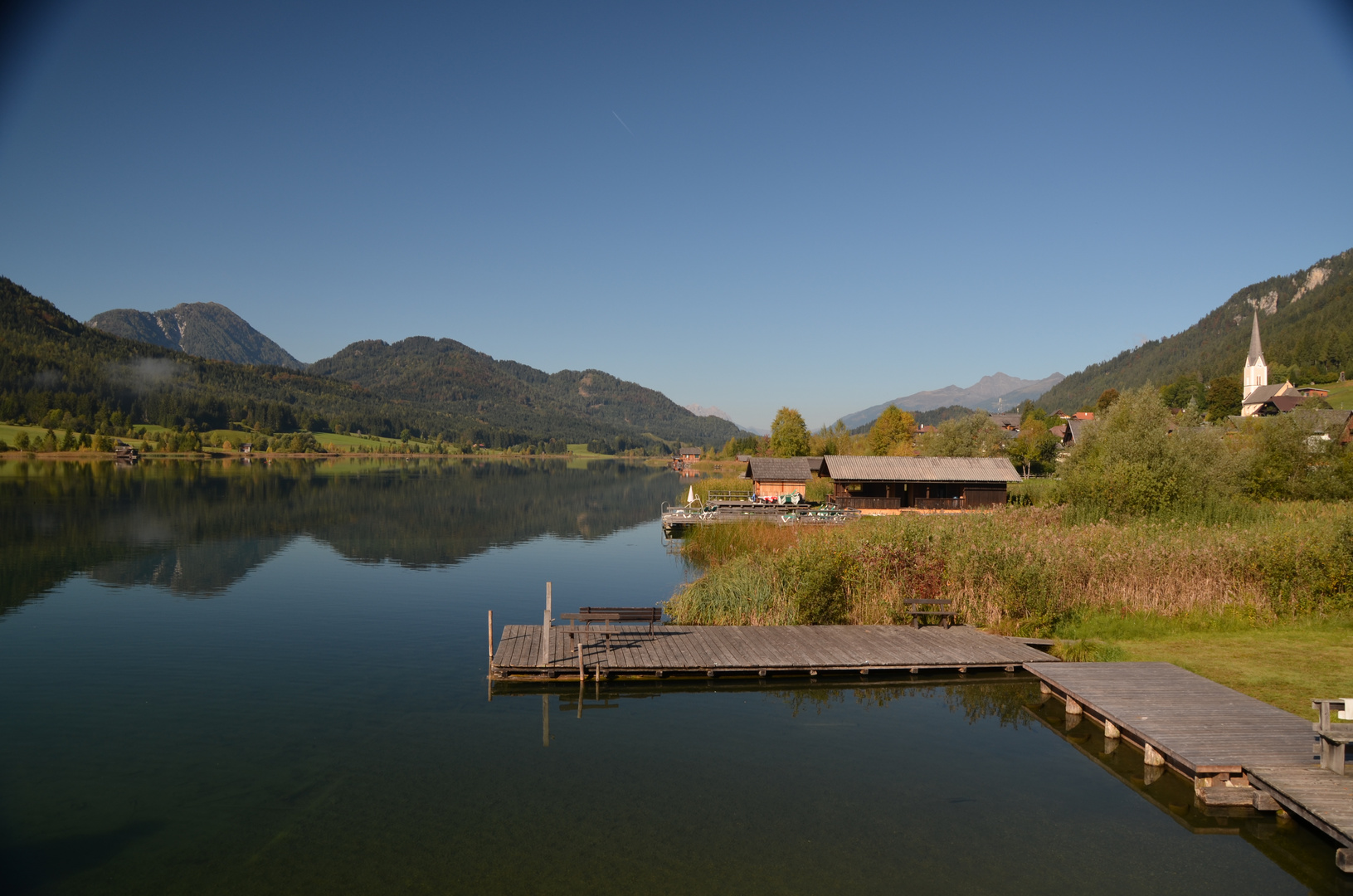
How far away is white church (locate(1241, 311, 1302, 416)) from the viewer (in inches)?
4176

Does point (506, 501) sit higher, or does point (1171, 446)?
point (1171, 446)

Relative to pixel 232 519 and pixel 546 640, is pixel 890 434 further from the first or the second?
pixel 546 640

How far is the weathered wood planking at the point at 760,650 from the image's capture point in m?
16.6

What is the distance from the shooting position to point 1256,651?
57.4 feet

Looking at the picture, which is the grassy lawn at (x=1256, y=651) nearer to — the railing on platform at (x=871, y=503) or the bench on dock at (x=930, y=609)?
the bench on dock at (x=930, y=609)

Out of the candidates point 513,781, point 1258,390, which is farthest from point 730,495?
point 1258,390

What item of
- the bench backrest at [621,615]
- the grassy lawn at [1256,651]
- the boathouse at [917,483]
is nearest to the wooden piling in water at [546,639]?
the bench backrest at [621,615]

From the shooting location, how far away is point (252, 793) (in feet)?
36.3

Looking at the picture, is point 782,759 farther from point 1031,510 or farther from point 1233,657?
point 1031,510

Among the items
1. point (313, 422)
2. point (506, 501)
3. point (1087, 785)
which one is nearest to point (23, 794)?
point (1087, 785)

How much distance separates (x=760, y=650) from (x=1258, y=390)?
427 feet

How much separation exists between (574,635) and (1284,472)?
45750 mm

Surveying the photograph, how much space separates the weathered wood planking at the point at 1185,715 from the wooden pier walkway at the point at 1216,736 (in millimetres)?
14

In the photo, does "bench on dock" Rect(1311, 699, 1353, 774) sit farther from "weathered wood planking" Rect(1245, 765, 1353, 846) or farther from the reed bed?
the reed bed
